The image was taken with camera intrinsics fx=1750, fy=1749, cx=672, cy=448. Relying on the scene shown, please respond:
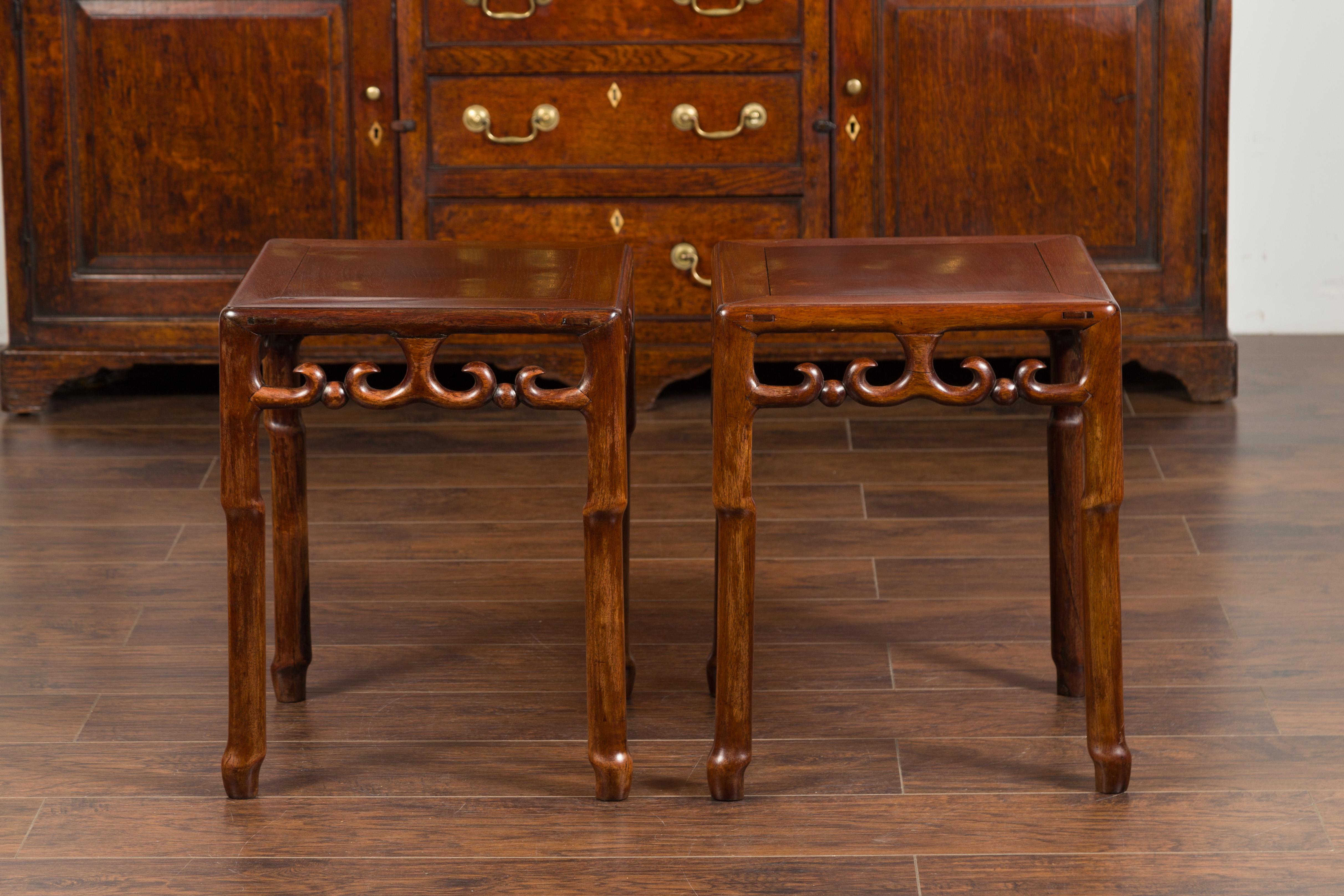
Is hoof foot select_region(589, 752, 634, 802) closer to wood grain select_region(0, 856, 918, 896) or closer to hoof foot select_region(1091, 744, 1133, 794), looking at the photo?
wood grain select_region(0, 856, 918, 896)

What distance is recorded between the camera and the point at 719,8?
2.72 meters

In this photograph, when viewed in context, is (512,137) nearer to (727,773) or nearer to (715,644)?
(715,644)

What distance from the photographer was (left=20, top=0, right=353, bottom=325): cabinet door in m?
2.75

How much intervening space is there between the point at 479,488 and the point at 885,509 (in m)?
0.58

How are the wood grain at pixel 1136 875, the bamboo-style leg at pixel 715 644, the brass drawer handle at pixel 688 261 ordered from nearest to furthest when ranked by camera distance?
the wood grain at pixel 1136 875 → the bamboo-style leg at pixel 715 644 → the brass drawer handle at pixel 688 261

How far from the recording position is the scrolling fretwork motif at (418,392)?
1.52 metres

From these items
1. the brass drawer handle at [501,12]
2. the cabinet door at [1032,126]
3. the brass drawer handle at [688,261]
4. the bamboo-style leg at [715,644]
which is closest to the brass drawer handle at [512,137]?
the brass drawer handle at [501,12]

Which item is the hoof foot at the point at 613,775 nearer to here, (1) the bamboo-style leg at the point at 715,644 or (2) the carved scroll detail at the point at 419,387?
(1) the bamboo-style leg at the point at 715,644

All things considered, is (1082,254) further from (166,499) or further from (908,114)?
Answer: (166,499)

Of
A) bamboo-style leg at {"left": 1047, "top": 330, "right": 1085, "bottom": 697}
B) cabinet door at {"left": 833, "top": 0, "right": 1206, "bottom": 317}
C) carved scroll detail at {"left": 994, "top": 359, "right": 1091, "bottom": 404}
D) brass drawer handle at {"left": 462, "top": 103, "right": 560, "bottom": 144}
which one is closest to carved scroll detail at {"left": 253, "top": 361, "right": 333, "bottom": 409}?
carved scroll detail at {"left": 994, "top": 359, "right": 1091, "bottom": 404}

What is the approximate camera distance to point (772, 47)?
108 inches

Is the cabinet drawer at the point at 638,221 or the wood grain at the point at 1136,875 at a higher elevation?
the cabinet drawer at the point at 638,221

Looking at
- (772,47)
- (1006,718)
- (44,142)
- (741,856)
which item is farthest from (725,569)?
(44,142)

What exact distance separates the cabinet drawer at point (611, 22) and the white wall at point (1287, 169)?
3.43ft
